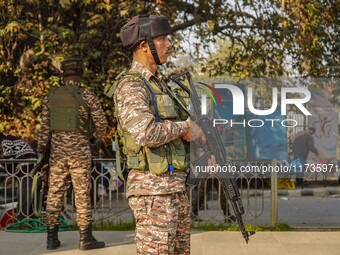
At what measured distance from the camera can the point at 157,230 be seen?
3475mm

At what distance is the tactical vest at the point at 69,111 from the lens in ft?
21.2

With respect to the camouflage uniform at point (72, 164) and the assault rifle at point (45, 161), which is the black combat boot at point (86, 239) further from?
the assault rifle at point (45, 161)

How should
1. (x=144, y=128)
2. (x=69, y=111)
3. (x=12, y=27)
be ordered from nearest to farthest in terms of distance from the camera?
(x=144, y=128), (x=69, y=111), (x=12, y=27)

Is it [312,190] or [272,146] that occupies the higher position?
[272,146]

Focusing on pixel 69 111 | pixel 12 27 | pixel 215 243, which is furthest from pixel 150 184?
pixel 12 27

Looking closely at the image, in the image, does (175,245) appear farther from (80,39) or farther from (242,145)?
(80,39)

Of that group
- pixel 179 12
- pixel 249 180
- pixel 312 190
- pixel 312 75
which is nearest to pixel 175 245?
pixel 249 180

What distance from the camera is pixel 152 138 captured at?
3354 millimetres

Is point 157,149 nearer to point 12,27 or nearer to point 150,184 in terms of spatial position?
point 150,184

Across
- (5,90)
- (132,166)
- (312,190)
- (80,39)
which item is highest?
(80,39)

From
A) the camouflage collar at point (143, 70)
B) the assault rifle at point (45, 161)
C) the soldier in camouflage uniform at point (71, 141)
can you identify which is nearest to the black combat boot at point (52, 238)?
the soldier in camouflage uniform at point (71, 141)

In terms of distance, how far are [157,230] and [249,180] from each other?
17.6ft

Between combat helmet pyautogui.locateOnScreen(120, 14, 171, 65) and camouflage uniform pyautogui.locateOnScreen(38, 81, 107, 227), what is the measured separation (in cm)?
297

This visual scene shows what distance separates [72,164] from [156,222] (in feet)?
10.3
